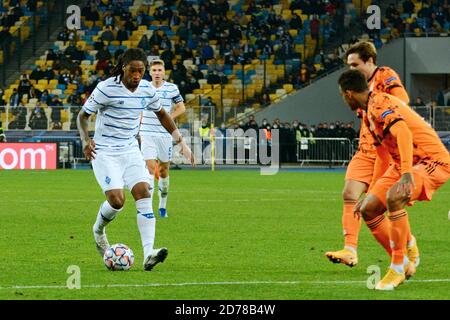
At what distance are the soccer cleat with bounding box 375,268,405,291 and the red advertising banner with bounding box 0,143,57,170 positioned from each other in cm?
2992

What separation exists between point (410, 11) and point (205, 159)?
12.6 m

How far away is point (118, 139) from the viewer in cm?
1265

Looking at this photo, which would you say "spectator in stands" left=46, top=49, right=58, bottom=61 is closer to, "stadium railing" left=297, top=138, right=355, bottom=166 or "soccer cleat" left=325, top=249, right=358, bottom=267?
"stadium railing" left=297, top=138, right=355, bottom=166

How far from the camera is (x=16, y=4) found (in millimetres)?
53000

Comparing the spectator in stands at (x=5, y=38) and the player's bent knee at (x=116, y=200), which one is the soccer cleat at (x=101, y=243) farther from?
the spectator in stands at (x=5, y=38)

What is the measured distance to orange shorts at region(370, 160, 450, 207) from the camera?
10570 millimetres

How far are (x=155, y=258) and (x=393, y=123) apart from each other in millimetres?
2957

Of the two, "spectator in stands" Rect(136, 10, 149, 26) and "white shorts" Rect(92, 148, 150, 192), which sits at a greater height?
"spectator in stands" Rect(136, 10, 149, 26)

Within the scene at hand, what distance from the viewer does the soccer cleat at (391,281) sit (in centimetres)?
1022

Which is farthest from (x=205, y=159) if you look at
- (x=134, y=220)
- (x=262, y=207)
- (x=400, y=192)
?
(x=400, y=192)

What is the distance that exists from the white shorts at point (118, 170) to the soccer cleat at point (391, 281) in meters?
3.18

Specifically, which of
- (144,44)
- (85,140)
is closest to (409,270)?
(85,140)

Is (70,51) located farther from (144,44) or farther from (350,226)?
(350,226)

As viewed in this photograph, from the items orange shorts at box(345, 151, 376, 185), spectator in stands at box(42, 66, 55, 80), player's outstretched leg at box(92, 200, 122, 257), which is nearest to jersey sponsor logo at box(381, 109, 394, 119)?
orange shorts at box(345, 151, 376, 185)
